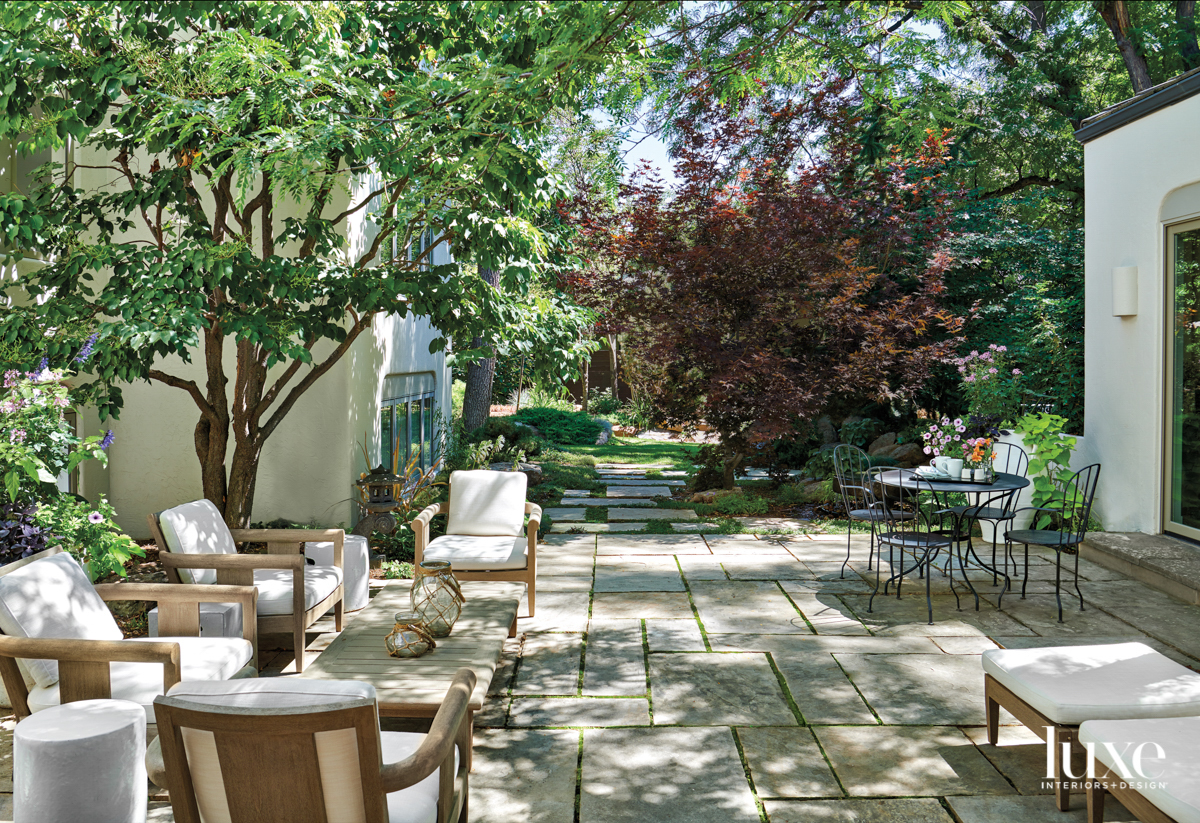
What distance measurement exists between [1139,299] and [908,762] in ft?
17.3

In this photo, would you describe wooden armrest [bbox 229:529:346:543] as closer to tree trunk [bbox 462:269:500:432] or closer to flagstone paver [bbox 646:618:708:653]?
flagstone paver [bbox 646:618:708:653]

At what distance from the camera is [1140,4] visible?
1236 centimetres

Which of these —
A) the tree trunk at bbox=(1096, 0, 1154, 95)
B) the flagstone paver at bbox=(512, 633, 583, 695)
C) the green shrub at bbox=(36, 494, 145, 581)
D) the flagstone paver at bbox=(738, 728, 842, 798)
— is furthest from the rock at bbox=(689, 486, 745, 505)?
the tree trunk at bbox=(1096, 0, 1154, 95)

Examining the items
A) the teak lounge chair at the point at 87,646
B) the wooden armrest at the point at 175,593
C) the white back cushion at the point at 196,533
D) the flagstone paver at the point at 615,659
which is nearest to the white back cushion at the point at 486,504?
the flagstone paver at the point at 615,659

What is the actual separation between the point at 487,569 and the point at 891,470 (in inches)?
128

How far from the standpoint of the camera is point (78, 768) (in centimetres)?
244

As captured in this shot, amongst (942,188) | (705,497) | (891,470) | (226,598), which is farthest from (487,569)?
(942,188)

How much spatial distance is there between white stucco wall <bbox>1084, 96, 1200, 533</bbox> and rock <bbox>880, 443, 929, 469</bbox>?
8.27ft

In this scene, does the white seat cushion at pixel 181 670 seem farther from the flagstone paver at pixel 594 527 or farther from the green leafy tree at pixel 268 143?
the flagstone paver at pixel 594 527

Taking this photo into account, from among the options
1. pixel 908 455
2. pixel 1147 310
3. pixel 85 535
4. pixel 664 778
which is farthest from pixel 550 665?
pixel 908 455

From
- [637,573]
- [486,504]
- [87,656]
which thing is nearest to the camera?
[87,656]

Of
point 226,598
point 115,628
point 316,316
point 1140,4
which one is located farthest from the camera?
point 1140,4

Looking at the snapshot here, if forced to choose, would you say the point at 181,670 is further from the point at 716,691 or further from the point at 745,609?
the point at 745,609

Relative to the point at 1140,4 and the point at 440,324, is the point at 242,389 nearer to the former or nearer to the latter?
the point at 440,324
